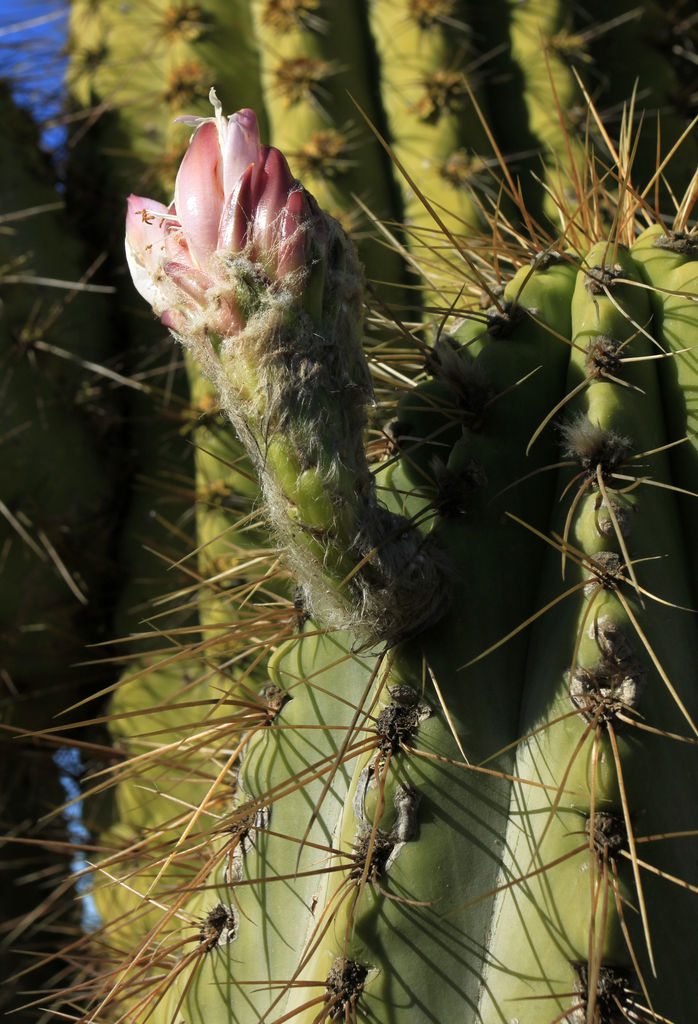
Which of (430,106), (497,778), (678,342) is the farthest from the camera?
(430,106)

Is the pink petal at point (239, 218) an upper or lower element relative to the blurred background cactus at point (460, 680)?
upper

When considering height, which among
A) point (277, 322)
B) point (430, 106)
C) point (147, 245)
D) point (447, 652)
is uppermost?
point (430, 106)

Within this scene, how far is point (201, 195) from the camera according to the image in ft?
2.45

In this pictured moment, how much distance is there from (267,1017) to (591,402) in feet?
2.28

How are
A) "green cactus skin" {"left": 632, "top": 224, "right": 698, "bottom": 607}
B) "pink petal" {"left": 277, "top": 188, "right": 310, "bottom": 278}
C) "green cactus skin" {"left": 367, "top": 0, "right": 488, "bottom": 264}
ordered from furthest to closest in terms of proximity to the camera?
"green cactus skin" {"left": 367, "top": 0, "right": 488, "bottom": 264} → "green cactus skin" {"left": 632, "top": 224, "right": 698, "bottom": 607} → "pink petal" {"left": 277, "top": 188, "right": 310, "bottom": 278}

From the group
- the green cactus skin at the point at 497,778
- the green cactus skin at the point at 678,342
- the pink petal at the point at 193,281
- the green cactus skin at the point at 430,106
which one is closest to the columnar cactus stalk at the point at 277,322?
the pink petal at the point at 193,281

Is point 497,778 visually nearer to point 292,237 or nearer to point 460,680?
point 460,680

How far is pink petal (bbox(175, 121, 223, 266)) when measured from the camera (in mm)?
744

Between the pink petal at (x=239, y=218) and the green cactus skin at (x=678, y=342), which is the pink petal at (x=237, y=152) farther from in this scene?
the green cactus skin at (x=678, y=342)

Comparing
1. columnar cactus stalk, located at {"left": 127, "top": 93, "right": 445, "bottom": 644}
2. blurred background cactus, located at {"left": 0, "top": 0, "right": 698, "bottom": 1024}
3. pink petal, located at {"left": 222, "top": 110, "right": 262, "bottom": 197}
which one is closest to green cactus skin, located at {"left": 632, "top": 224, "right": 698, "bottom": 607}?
blurred background cactus, located at {"left": 0, "top": 0, "right": 698, "bottom": 1024}

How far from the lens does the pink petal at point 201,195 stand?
74cm

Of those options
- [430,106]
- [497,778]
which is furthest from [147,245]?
[430,106]

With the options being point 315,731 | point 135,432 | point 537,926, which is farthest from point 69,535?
point 537,926

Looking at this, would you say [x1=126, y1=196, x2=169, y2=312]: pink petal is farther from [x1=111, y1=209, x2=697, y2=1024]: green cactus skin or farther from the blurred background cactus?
[x1=111, y1=209, x2=697, y2=1024]: green cactus skin
